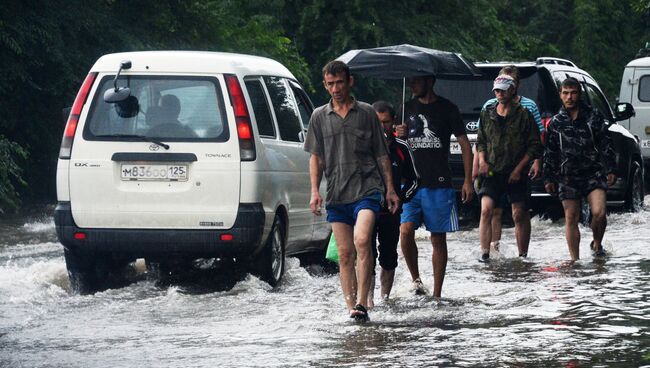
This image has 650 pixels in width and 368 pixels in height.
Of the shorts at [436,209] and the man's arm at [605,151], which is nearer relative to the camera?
the shorts at [436,209]

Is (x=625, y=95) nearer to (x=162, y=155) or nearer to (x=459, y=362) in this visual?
(x=162, y=155)

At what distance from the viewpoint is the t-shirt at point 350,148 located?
1009cm

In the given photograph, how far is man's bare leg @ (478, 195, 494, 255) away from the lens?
13.9 meters

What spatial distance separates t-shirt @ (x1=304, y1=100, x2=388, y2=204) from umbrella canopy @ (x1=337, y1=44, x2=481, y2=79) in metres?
1.51

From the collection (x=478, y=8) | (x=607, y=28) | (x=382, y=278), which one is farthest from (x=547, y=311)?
(x=607, y=28)

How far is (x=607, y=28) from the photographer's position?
4012 cm

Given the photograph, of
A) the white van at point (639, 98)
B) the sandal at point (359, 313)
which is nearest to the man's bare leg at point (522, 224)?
the sandal at point (359, 313)

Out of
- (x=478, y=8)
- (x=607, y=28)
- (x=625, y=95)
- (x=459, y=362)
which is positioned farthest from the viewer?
(x=607, y=28)

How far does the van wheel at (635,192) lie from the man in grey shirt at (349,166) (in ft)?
33.6

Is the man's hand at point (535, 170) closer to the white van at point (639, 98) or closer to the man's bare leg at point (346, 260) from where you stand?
the man's bare leg at point (346, 260)

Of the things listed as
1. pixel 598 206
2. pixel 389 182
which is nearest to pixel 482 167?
pixel 598 206

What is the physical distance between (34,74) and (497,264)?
32.7 ft

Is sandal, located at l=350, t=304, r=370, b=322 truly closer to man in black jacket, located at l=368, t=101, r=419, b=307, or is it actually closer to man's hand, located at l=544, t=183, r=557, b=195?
man in black jacket, located at l=368, t=101, r=419, b=307

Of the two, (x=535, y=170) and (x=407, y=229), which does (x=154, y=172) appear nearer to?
(x=407, y=229)
